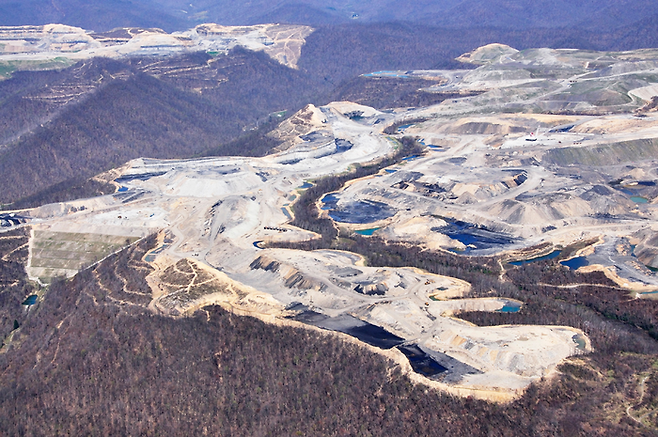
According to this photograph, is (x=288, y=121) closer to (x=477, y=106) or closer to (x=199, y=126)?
(x=199, y=126)

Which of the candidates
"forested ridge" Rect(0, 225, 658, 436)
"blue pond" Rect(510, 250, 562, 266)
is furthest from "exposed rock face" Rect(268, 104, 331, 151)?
"forested ridge" Rect(0, 225, 658, 436)

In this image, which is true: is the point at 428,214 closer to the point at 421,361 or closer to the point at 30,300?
the point at 421,361

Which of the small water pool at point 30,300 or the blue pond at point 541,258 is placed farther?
the blue pond at point 541,258

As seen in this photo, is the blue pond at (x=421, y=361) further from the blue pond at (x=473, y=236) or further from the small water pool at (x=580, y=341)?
the blue pond at (x=473, y=236)

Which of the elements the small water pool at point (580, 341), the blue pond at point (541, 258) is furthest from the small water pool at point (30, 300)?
the small water pool at point (580, 341)

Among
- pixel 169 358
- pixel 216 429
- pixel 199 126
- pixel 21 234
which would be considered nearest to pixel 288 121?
pixel 199 126

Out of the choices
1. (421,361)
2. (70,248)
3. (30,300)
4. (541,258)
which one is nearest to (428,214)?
(541,258)

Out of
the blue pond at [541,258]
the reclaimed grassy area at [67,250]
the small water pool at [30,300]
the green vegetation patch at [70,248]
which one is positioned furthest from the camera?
the green vegetation patch at [70,248]
